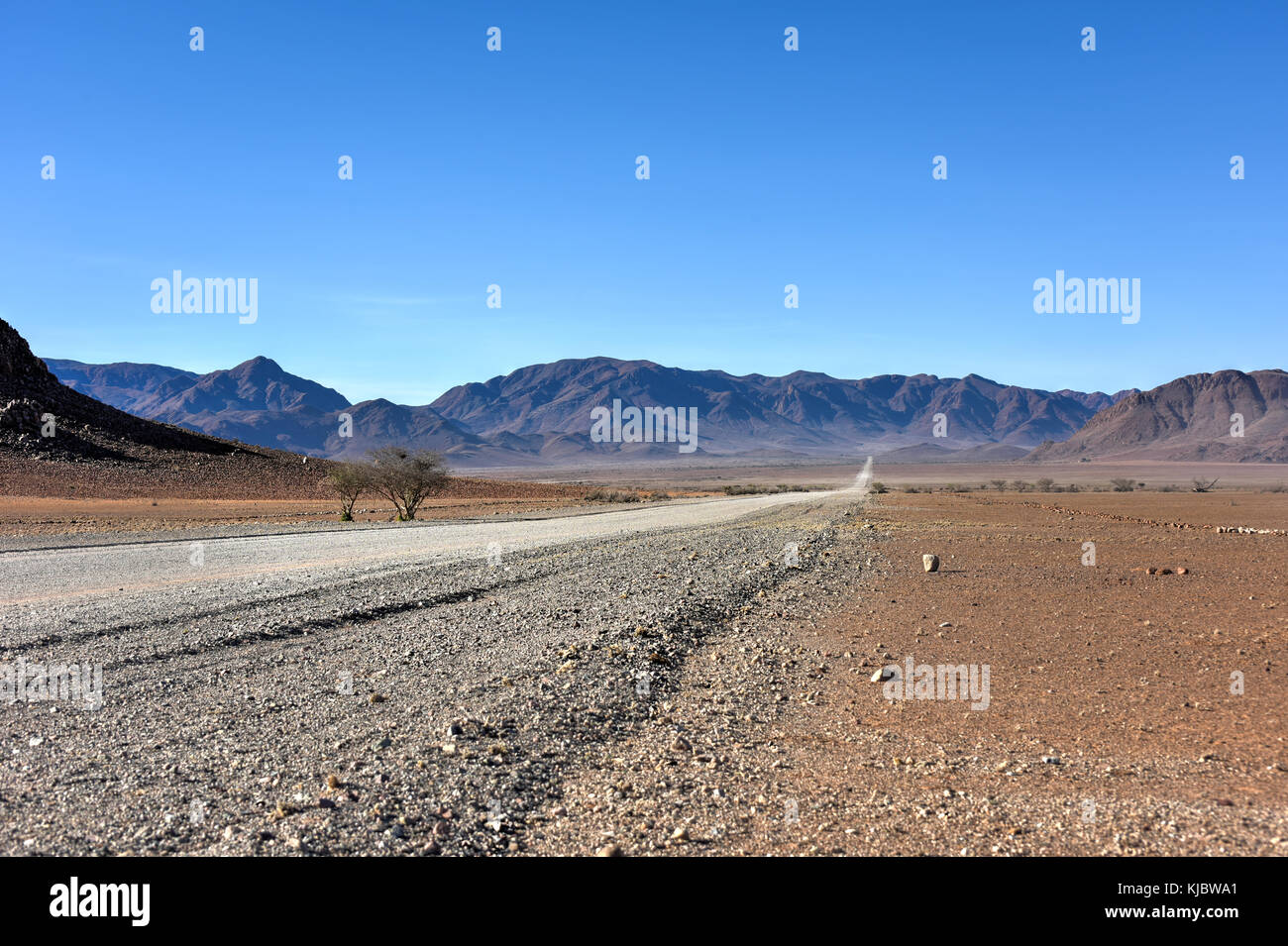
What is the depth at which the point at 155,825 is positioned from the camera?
4914mm

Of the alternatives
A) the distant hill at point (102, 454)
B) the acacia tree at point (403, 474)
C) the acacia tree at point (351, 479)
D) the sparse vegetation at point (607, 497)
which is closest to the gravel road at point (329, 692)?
the acacia tree at point (351, 479)

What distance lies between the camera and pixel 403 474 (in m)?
41.1

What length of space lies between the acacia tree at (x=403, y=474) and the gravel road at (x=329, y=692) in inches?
862

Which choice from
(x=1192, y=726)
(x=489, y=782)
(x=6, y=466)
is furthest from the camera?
(x=6, y=466)

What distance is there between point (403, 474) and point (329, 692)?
34.2m

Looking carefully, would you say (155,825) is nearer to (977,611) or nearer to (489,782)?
(489,782)

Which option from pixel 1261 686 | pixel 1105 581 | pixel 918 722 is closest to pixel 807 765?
pixel 918 722

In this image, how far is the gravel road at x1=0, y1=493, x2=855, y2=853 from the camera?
16.8 feet

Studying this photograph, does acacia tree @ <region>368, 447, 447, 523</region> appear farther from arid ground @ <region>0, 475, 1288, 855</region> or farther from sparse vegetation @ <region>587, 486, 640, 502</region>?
arid ground @ <region>0, 475, 1288, 855</region>

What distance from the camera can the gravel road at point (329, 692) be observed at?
5.12 metres

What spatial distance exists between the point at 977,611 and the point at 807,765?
787cm

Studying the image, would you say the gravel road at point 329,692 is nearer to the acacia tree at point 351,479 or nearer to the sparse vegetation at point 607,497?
the acacia tree at point 351,479

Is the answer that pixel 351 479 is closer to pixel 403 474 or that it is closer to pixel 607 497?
pixel 403 474

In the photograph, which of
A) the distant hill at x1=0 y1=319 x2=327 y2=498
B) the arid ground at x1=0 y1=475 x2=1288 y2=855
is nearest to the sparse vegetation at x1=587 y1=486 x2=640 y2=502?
the distant hill at x1=0 y1=319 x2=327 y2=498
